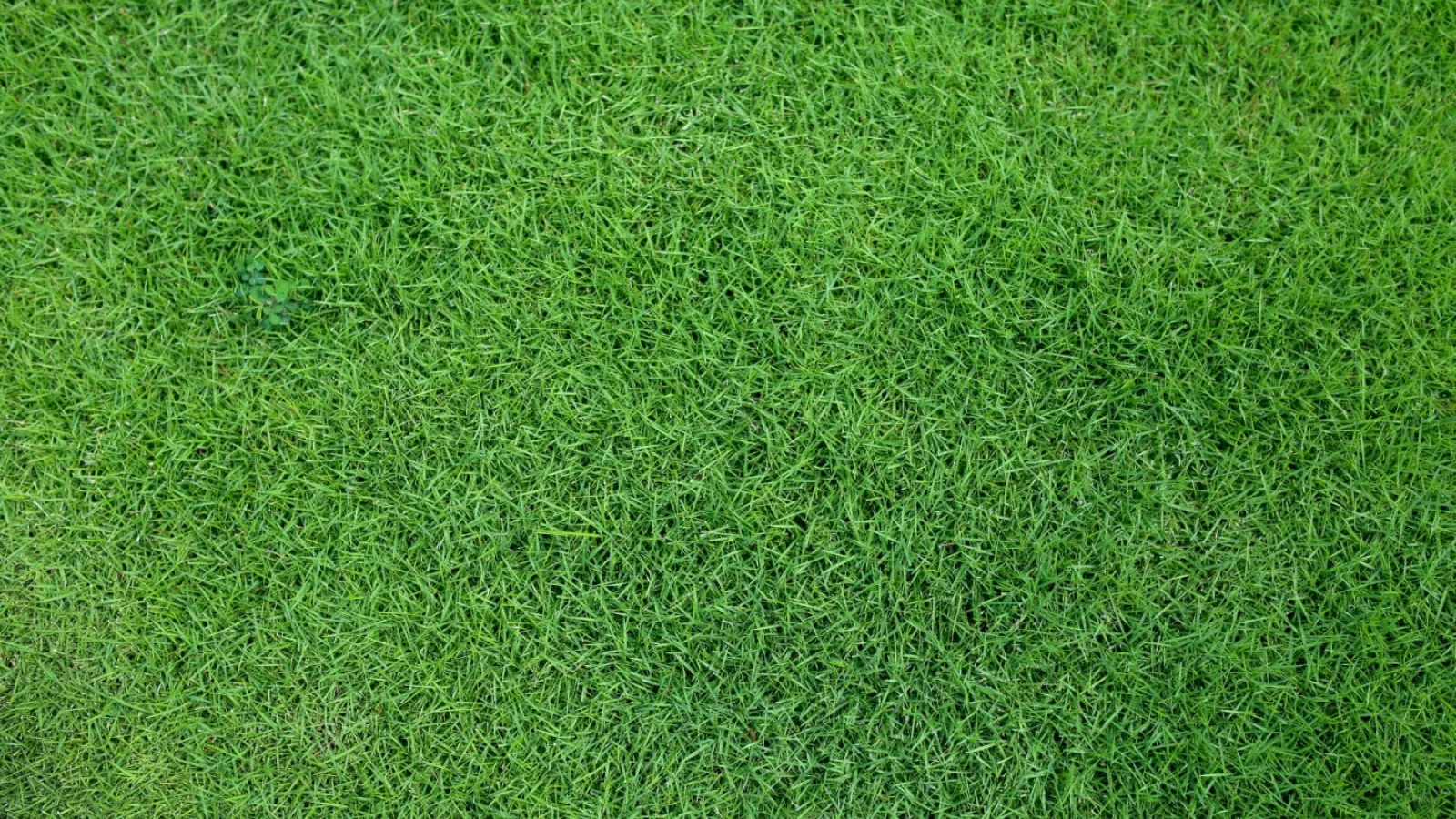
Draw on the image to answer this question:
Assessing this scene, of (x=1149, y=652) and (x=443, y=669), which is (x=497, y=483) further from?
(x=1149, y=652)

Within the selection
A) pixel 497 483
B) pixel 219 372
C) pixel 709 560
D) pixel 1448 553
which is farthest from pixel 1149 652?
pixel 219 372

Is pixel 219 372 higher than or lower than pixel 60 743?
higher

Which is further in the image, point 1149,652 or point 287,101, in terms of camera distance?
point 287,101

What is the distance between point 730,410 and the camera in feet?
7.81

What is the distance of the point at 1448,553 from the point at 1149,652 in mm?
848

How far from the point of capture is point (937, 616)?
91.5 inches

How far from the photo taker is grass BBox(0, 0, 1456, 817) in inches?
90.3

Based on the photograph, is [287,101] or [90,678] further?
[287,101]

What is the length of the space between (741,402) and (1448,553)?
191 cm

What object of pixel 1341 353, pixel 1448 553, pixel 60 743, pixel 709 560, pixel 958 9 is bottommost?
pixel 60 743

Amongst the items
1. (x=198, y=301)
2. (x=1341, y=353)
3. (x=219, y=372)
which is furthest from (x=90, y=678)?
(x=1341, y=353)

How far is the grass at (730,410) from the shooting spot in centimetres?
229

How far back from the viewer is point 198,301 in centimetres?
245

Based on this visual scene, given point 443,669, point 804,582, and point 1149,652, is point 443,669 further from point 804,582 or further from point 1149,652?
point 1149,652
